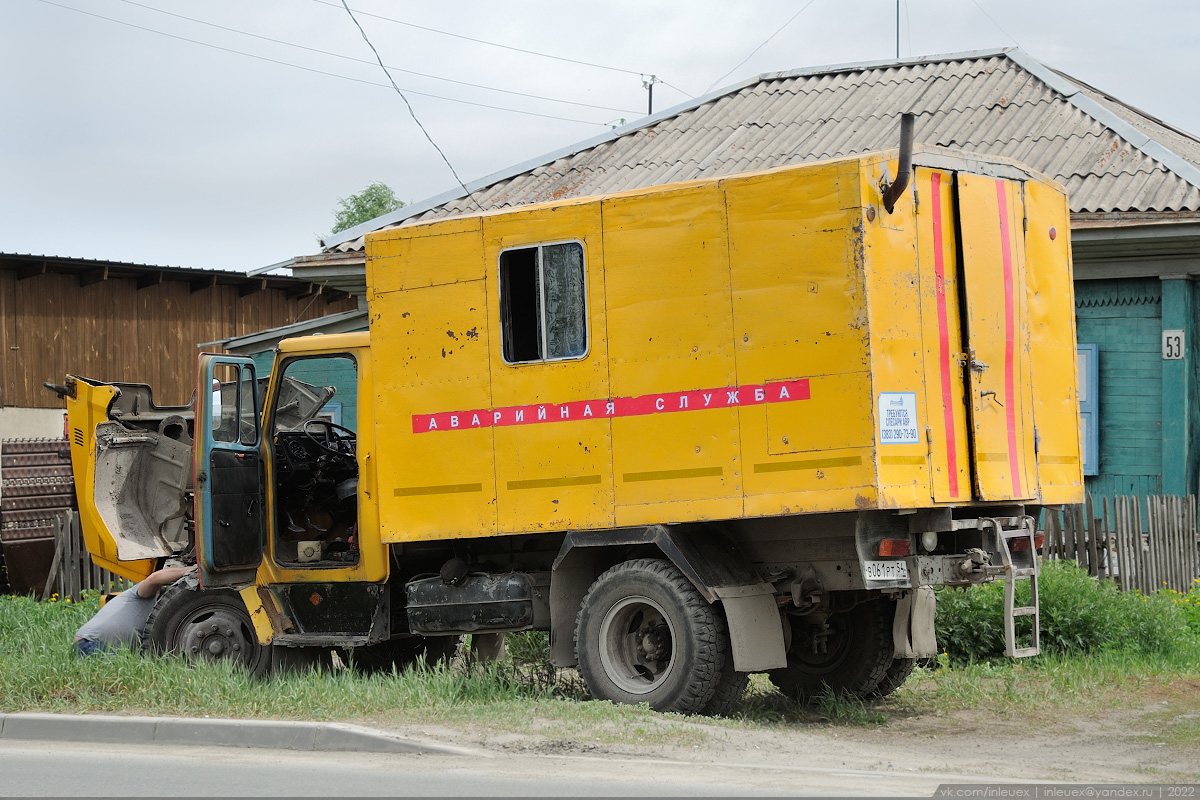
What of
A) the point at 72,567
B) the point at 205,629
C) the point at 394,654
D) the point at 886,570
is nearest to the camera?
the point at 886,570

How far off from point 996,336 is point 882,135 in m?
8.37

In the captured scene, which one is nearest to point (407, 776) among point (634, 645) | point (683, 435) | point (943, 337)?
point (634, 645)

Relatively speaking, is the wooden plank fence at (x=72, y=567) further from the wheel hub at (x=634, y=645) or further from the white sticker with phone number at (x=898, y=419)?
the white sticker with phone number at (x=898, y=419)

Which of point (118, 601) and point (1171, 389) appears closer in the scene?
point (118, 601)

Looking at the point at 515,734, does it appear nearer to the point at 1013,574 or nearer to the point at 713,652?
the point at 713,652

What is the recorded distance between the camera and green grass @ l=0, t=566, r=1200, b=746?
25.5 feet

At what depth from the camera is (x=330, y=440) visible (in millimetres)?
10055

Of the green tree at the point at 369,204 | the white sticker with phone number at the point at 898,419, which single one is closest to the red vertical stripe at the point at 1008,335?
the white sticker with phone number at the point at 898,419

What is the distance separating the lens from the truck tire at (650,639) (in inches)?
314

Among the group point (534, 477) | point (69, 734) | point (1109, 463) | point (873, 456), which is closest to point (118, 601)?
point (69, 734)

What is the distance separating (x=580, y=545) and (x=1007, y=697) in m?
3.28

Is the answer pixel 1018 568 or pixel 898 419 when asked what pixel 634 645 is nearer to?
pixel 898 419

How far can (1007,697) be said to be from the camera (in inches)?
360

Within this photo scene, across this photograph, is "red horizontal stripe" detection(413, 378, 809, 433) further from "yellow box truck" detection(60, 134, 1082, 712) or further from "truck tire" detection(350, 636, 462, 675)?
"truck tire" detection(350, 636, 462, 675)
